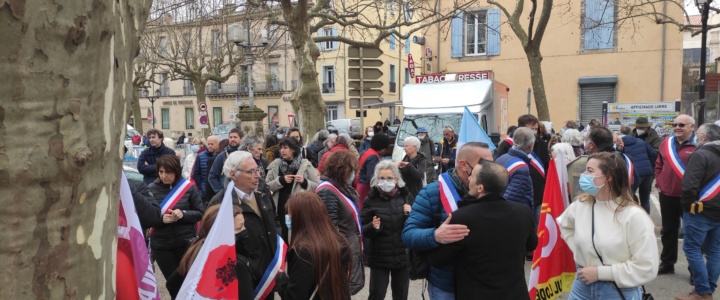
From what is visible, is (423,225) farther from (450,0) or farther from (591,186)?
(450,0)

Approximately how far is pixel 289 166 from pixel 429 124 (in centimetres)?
742

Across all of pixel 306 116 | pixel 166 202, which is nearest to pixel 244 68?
pixel 306 116

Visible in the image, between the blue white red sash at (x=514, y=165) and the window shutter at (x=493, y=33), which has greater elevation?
the window shutter at (x=493, y=33)

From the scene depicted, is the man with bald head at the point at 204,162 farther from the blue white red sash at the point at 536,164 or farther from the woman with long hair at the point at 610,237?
the woman with long hair at the point at 610,237

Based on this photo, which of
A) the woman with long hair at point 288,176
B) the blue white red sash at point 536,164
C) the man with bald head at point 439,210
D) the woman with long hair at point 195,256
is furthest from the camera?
the blue white red sash at point 536,164

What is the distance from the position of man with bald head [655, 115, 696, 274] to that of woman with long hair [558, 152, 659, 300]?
326 centimetres

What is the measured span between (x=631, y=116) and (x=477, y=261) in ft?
51.8

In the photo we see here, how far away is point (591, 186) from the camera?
10.9 ft

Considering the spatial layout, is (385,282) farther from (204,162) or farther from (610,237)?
(204,162)

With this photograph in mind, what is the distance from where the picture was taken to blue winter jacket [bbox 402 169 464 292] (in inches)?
124

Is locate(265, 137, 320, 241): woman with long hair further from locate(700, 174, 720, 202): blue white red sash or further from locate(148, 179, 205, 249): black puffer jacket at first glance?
locate(700, 174, 720, 202): blue white red sash

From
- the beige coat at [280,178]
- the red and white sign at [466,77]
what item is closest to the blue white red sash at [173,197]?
the beige coat at [280,178]

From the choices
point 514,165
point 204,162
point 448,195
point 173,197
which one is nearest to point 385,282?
point 448,195

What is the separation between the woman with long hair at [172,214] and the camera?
4668 mm
